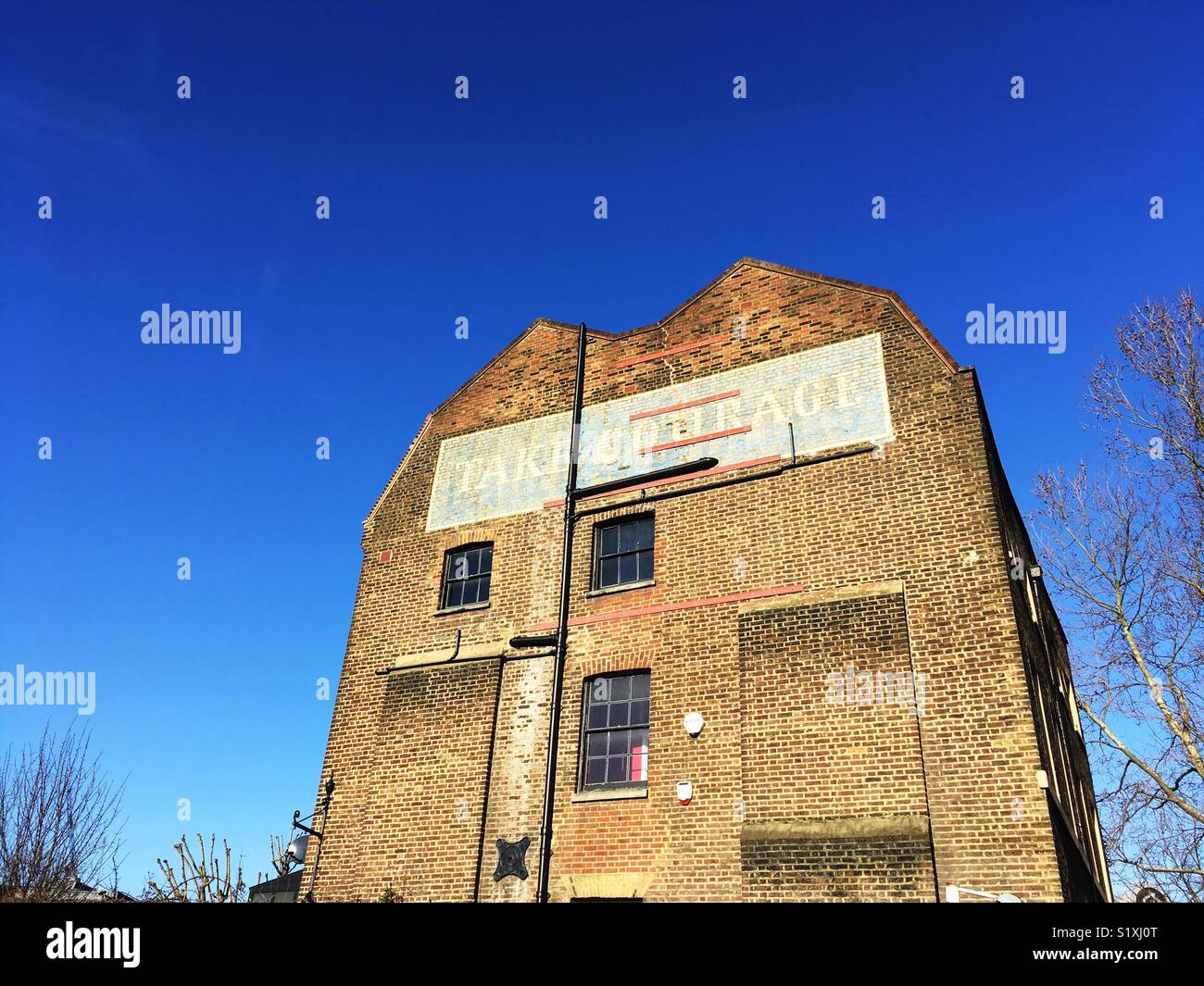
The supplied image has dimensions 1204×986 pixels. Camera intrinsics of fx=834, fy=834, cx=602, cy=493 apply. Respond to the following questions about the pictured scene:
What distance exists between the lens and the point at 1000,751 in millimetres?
9883

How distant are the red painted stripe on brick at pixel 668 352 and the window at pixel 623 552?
123 inches

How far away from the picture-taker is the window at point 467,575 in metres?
15.0

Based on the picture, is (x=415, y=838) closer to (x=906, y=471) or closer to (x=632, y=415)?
(x=632, y=415)

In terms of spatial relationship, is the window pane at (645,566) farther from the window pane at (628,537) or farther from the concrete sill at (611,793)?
the concrete sill at (611,793)

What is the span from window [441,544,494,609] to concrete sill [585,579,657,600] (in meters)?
2.17

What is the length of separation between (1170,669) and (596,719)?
1388 centimetres

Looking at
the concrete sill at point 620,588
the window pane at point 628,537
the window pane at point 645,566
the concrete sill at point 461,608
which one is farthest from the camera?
the concrete sill at point 461,608

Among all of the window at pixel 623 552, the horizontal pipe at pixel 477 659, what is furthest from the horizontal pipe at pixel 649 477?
the horizontal pipe at pixel 477 659

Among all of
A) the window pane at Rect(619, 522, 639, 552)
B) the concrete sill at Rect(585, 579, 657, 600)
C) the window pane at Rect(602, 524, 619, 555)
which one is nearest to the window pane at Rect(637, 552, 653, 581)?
the concrete sill at Rect(585, 579, 657, 600)

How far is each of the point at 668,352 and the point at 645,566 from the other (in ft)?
13.5

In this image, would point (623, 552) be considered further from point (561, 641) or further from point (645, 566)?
point (561, 641)

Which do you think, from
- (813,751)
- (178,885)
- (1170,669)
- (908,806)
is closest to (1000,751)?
(908,806)

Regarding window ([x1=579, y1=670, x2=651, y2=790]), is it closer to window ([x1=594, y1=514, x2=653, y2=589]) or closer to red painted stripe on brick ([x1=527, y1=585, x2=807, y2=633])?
red painted stripe on brick ([x1=527, y1=585, x2=807, y2=633])

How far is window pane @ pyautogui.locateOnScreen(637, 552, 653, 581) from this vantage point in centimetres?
1352
